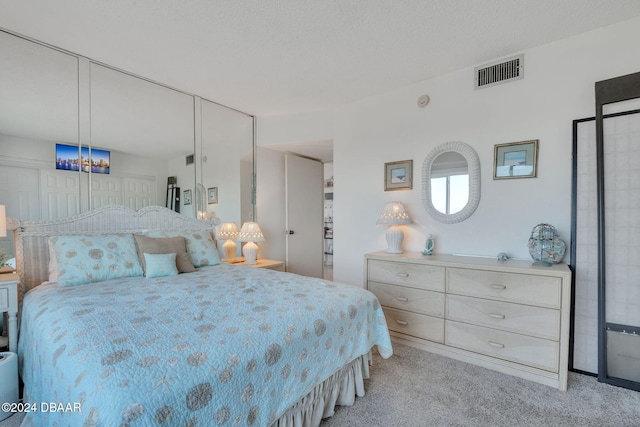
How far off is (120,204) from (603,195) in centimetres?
383

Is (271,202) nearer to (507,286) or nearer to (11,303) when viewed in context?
(11,303)

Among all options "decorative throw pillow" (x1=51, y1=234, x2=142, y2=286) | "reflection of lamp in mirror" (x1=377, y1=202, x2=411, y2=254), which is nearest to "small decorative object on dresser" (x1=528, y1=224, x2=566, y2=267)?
"reflection of lamp in mirror" (x1=377, y1=202, x2=411, y2=254)

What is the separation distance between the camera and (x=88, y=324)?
1.24m

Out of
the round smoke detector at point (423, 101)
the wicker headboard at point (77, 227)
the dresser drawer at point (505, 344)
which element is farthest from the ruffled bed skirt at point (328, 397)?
the round smoke detector at point (423, 101)

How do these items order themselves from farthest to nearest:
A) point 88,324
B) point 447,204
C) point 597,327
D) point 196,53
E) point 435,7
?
point 447,204 < point 196,53 < point 597,327 < point 435,7 < point 88,324

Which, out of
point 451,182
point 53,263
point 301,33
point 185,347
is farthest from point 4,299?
point 451,182

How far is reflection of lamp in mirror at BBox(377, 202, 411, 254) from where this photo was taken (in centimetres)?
285

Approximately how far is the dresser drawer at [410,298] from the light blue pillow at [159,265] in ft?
5.71

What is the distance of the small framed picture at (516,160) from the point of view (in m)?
2.37

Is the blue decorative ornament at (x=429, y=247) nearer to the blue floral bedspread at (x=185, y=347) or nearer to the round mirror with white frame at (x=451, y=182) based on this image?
the round mirror with white frame at (x=451, y=182)

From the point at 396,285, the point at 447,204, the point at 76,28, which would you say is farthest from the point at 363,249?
the point at 76,28

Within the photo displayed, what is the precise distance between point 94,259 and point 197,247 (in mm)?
807

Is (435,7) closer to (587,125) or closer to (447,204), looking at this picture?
(587,125)

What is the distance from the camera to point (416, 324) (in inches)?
98.2
